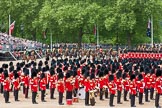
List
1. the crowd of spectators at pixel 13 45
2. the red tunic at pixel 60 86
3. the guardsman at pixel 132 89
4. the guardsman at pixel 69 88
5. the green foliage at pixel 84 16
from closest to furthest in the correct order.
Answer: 1. the guardsman at pixel 132 89
2. the guardsman at pixel 69 88
3. the red tunic at pixel 60 86
4. the crowd of spectators at pixel 13 45
5. the green foliage at pixel 84 16

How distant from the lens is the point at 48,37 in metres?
81.6

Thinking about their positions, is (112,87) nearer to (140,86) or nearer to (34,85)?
(140,86)

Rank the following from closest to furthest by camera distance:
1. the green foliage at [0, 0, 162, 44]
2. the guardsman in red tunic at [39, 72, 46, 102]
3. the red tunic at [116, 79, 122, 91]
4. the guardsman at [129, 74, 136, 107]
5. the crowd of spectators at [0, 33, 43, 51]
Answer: the guardsman at [129, 74, 136, 107], the red tunic at [116, 79, 122, 91], the guardsman in red tunic at [39, 72, 46, 102], the crowd of spectators at [0, 33, 43, 51], the green foliage at [0, 0, 162, 44]

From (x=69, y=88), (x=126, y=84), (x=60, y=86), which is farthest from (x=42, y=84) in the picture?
(x=126, y=84)

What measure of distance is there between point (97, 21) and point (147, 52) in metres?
16.6

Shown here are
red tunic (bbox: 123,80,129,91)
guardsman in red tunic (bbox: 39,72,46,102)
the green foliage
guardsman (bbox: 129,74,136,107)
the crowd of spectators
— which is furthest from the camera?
the green foliage

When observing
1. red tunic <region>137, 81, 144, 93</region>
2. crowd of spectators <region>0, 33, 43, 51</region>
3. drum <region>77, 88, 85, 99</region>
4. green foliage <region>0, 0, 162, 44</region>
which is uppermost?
green foliage <region>0, 0, 162, 44</region>

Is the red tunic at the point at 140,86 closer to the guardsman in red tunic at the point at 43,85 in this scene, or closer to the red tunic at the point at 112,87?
the red tunic at the point at 112,87

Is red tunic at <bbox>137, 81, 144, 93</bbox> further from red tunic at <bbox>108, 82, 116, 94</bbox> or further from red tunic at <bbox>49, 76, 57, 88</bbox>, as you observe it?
red tunic at <bbox>49, 76, 57, 88</bbox>

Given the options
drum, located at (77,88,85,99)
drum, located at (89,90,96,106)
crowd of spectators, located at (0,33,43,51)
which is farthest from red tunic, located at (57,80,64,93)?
crowd of spectators, located at (0,33,43,51)

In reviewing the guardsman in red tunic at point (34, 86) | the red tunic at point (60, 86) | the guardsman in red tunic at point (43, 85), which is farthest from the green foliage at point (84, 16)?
the red tunic at point (60, 86)

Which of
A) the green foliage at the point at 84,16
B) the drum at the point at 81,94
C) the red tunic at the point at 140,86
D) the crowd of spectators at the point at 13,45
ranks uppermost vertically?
the green foliage at the point at 84,16

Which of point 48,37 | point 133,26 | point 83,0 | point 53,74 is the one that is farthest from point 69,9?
point 53,74

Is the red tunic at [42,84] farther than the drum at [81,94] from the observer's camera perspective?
Yes
